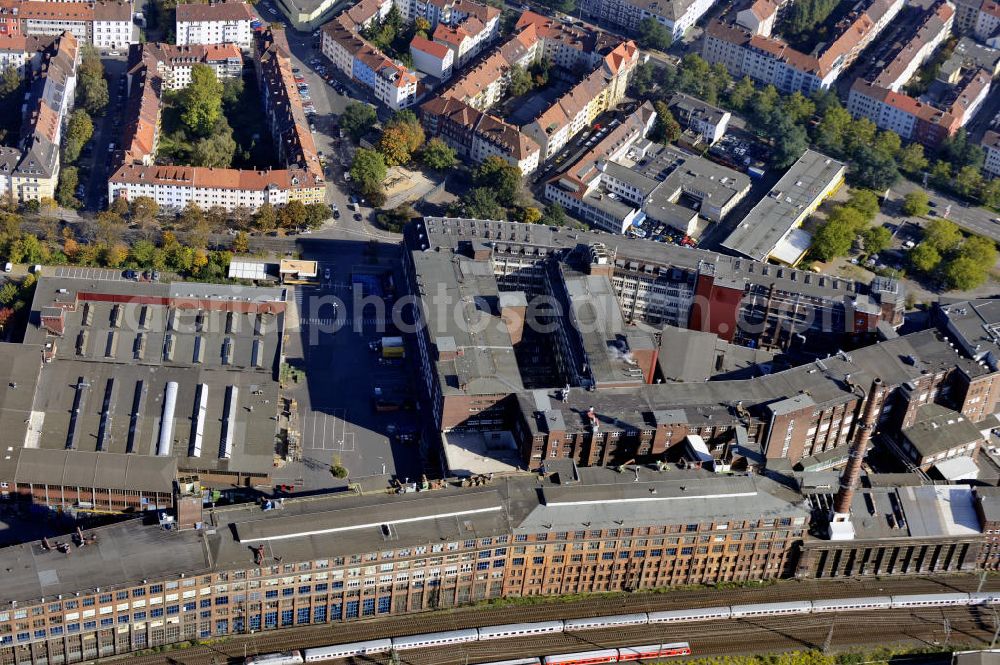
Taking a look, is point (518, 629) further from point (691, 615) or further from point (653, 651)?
point (691, 615)

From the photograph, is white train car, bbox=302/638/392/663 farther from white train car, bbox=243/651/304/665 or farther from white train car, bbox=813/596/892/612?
white train car, bbox=813/596/892/612

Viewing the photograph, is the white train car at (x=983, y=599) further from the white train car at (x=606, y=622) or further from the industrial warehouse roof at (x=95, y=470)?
the industrial warehouse roof at (x=95, y=470)

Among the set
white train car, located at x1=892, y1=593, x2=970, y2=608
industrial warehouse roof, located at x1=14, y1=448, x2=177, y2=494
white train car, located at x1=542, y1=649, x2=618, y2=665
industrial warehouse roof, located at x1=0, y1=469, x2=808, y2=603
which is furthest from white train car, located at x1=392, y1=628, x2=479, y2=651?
white train car, located at x1=892, y1=593, x2=970, y2=608

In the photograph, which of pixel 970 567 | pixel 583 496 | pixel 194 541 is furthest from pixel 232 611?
pixel 970 567

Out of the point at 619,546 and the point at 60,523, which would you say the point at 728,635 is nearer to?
the point at 619,546

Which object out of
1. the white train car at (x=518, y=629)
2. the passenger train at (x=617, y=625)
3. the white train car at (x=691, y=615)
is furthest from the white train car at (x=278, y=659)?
the white train car at (x=691, y=615)

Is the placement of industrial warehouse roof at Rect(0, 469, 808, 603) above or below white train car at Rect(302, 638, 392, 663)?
above
